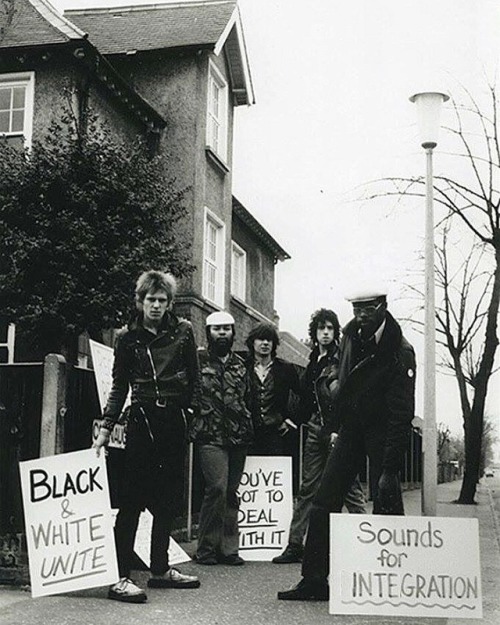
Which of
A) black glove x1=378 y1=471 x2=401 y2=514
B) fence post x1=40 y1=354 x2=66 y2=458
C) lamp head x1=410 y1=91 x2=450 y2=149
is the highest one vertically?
lamp head x1=410 y1=91 x2=450 y2=149

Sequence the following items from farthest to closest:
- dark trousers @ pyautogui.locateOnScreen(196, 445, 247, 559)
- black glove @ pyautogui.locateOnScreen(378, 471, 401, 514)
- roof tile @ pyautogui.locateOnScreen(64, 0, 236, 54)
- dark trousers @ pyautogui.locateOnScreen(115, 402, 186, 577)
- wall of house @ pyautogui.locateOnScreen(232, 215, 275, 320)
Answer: wall of house @ pyautogui.locateOnScreen(232, 215, 275, 320), roof tile @ pyautogui.locateOnScreen(64, 0, 236, 54), dark trousers @ pyautogui.locateOnScreen(196, 445, 247, 559), dark trousers @ pyautogui.locateOnScreen(115, 402, 186, 577), black glove @ pyautogui.locateOnScreen(378, 471, 401, 514)

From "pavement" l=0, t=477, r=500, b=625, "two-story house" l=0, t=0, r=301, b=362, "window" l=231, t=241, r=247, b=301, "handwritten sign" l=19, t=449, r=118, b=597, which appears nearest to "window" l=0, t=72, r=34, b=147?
"two-story house" l=0, t=0, r=301, b=362

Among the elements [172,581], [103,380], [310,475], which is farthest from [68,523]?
[310,475]

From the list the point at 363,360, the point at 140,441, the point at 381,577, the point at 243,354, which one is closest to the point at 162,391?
the point at 140,441

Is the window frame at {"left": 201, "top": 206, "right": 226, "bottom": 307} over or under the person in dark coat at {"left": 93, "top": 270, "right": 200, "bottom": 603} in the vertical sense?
over

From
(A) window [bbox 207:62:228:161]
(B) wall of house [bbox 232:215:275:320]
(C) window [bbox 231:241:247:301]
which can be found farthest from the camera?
(B) wall of house [bbox 232:215:275:320]

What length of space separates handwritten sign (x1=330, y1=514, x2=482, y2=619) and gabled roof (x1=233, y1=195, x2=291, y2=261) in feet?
55.8

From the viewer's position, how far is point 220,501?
684cm

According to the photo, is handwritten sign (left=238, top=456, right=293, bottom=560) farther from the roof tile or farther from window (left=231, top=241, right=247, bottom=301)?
window (left=231, top=241, right=247, bottom=301)

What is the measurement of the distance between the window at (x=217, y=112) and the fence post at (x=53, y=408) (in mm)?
12697

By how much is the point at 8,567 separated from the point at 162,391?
146 centimetres

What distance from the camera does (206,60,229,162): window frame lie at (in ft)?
60.0

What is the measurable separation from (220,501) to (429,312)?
2.50 m

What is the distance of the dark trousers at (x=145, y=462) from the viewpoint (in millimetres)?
5426
